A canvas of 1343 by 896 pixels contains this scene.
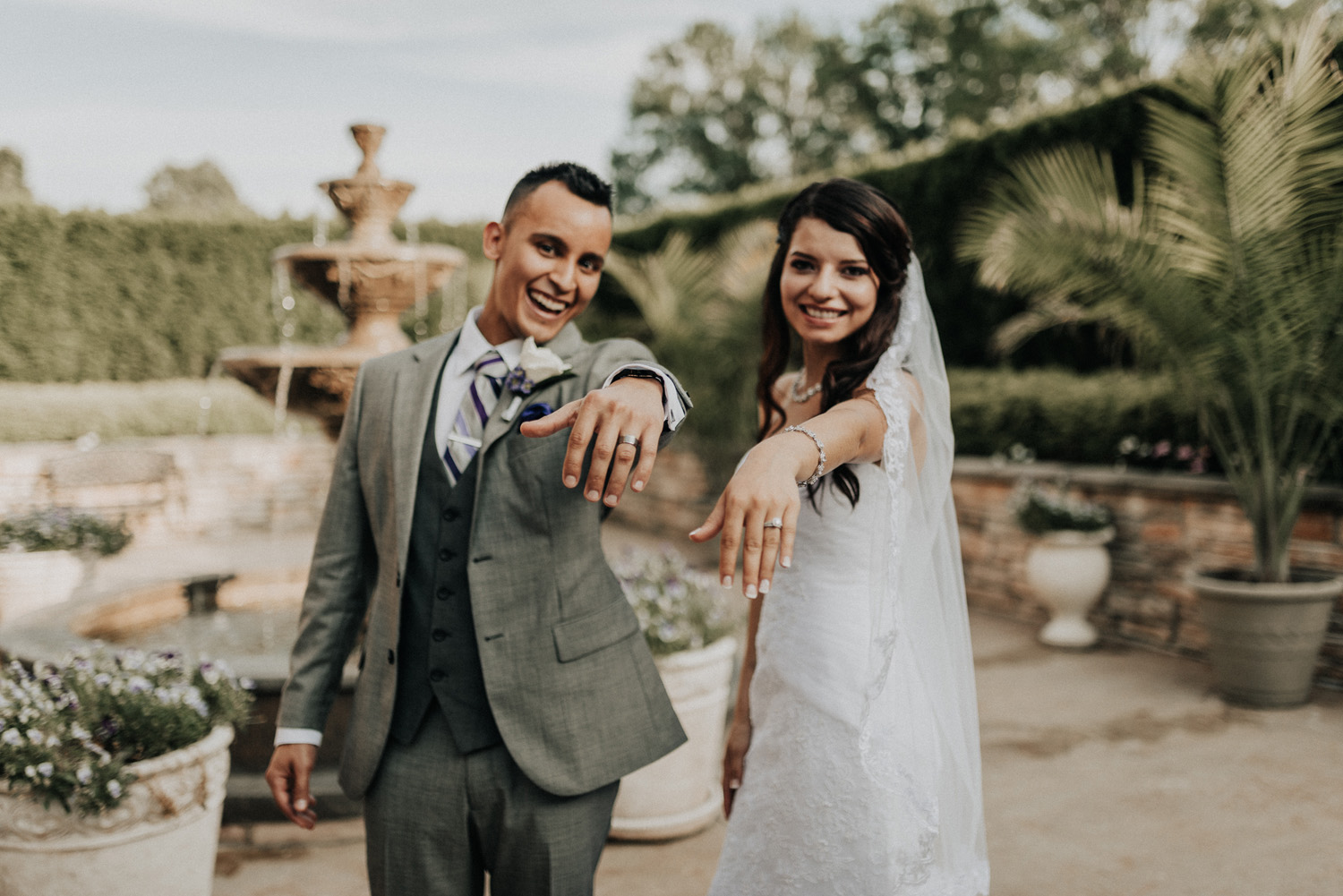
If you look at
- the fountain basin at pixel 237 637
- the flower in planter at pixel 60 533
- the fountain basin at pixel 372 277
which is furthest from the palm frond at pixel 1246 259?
the flower in planter at pixel 60 533

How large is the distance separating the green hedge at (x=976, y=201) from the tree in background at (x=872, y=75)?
11117mm

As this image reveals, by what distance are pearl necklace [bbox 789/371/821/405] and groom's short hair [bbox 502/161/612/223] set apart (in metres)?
0.66

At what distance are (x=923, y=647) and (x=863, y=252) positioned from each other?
2.72ft

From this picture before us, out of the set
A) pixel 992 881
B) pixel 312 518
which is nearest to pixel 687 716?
pixel 992 881

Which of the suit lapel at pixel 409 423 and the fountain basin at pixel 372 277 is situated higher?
the fountain basin at pixel 372 277

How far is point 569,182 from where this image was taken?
5.77ft

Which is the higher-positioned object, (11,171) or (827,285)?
(11,171)

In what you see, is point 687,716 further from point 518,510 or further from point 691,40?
point 691,40

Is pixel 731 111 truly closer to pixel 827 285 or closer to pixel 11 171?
pixel 11 171

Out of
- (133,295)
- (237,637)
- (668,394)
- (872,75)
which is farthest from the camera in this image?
(872,75)

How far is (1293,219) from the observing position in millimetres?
4727

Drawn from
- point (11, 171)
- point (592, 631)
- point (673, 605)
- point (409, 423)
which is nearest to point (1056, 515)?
point (673, 605)

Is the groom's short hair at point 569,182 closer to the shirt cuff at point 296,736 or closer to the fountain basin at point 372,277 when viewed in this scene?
the shirt cuff at point 296,736

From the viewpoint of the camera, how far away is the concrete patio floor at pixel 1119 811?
3.17m
